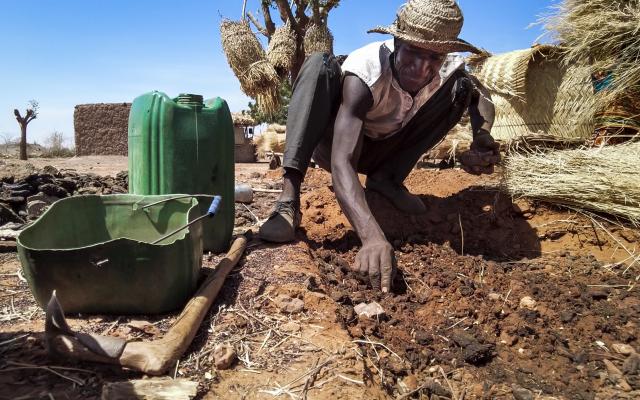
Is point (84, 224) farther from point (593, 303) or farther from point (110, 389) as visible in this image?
point (593, 303)

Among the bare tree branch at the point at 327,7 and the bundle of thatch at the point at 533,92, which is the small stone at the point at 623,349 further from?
the bare tree branch at the point at 327,7

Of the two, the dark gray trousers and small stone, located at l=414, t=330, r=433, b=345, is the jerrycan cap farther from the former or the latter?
small stone, located at l=414, t=330, r=433, b=345

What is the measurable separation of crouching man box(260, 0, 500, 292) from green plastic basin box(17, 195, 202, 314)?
722 mm

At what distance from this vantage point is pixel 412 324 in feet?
5.67

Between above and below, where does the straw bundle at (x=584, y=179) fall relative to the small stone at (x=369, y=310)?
above

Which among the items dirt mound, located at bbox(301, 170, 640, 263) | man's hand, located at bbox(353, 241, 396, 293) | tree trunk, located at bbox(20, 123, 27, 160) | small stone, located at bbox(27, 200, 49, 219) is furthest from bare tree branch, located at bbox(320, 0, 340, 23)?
tree trunk, located at bbox(20, 123, 27, 160)

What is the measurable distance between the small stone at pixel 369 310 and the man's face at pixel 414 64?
1.16m

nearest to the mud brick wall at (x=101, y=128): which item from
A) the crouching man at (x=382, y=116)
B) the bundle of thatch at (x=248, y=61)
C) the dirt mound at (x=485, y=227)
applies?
the bundle of thatch at (x=248, y=61)

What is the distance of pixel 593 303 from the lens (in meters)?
1.91

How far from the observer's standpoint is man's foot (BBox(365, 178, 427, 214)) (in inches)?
112

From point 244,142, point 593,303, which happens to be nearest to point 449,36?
point 593,303

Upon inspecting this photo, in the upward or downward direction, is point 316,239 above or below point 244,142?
below

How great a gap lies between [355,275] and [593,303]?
95cm

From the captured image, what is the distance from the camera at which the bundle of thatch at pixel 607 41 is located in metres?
3.30
